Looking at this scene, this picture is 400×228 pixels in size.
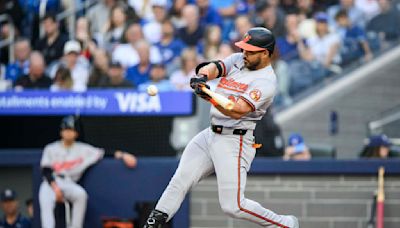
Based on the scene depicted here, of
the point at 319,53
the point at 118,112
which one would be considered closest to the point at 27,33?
the point at 118,112

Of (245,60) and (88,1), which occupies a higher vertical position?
(88,1)

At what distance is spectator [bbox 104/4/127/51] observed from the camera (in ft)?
40.7

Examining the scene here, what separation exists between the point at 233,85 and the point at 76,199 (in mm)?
2725

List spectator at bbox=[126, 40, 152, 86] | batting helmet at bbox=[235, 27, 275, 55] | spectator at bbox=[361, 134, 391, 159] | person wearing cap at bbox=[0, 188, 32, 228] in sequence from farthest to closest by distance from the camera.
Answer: spectator at bbox=[126, 40, 152, 86] → person wearing cap at bbox=[0, 188, 32, 228] → spectator at bbox=[361, 134, 391, 159] → batting helmet at bbox=[235, 27, 275, 55]

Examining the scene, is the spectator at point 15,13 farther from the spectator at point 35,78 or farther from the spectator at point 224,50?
the spectator at point 224,50

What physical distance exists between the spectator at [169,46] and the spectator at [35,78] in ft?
4.93

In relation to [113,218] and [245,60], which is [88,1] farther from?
[245,60]

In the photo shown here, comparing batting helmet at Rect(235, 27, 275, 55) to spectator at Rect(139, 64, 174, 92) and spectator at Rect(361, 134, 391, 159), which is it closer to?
spectator at Rect(361, 134, 391, 159)

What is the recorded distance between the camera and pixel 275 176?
28.8 feet

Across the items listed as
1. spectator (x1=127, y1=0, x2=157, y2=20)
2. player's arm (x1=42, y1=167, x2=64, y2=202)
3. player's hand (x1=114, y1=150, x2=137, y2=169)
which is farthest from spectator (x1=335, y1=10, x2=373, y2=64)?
player's arm (x1=42, y1=167, x2=64, y2=202)

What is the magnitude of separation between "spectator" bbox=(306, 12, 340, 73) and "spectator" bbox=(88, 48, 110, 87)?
2.54m

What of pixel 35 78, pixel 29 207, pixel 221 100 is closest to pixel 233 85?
pixel 221 100

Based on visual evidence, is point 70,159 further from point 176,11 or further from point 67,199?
point 176,11

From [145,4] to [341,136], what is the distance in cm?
340
